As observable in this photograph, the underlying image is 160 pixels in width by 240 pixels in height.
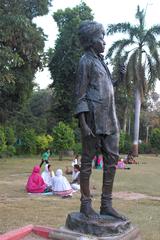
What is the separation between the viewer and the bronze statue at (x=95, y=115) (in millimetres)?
5137

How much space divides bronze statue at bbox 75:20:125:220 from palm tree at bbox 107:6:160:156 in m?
26.5

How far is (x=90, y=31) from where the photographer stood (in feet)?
17.2

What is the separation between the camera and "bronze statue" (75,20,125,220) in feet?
16.9

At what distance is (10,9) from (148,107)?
38030mm

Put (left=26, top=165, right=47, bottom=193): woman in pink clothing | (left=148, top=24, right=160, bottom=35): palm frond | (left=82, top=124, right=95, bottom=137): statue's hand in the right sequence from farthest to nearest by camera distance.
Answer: (left=148, top=24, right=160, bottom=35): palm frond < (left=26, top=165, right=47, bottom=193): woman in pink clothing < (left=82, top=124, right=95, bottom=137): statue's hand

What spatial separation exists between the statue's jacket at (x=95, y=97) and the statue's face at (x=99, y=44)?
127mm

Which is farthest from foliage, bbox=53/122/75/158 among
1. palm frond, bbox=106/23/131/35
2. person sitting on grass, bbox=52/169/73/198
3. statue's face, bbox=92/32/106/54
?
statue's face, bbox=92/32/106/54

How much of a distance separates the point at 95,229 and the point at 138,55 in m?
29.3

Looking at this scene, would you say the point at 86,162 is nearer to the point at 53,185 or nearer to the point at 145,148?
the point at 53,185

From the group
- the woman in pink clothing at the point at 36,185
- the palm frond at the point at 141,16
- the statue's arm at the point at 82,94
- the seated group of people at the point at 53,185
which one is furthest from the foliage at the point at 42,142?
the statue's arm at the point at 82,94

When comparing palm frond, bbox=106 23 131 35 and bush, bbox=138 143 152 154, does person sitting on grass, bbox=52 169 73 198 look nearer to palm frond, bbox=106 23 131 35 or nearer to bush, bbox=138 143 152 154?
palm frond, bbox=106 23 131 35

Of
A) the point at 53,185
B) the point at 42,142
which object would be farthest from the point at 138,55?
the point at 53,185

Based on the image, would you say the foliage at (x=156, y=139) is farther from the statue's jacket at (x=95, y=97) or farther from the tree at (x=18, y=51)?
the statue's jacket at (x=95, y=97)

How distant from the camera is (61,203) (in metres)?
11.1
